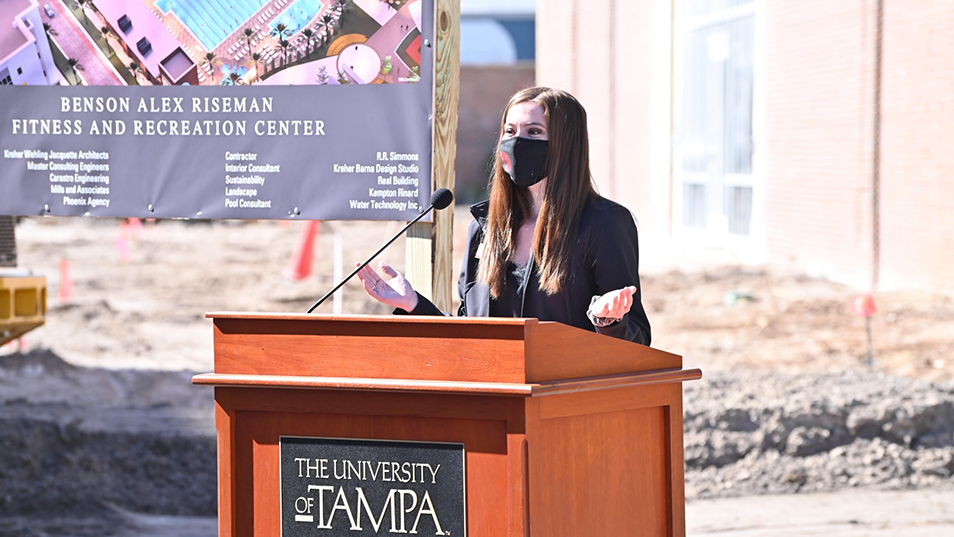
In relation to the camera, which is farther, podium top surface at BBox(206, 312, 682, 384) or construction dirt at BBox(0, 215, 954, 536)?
construction dirt at BBox(0, 215, 954, 536)

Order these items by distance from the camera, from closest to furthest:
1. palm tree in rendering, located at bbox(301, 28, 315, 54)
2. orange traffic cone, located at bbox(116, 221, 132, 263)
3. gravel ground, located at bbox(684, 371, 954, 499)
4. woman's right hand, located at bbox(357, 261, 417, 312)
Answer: woman's right hand, located at bbox(357, 261, 417, 312) < palm tree in rendering, located at bbox(301, 28, 315, 54) < gravel ground, located at bbox(684, 371, 954, 499) < orange traffic cone, located at bbox(116, 221, 132, 263)

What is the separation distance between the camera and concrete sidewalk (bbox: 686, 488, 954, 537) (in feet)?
20.1

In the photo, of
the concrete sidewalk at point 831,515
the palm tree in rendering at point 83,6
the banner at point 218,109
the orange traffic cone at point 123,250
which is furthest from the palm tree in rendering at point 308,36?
the orange traffic cone at point 123,250

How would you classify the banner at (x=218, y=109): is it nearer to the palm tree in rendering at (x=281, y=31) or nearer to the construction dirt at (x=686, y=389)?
the palm tree in rendering at (x=281, y=31)

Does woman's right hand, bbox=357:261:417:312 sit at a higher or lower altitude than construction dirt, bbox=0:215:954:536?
higher

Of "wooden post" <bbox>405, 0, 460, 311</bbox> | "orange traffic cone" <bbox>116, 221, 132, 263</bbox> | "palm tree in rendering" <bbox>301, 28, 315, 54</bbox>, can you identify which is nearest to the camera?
"wooden post" <bbox>405, 0, 460, 311</bbox>

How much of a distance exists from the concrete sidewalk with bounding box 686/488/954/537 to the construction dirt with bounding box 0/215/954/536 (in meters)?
0.19

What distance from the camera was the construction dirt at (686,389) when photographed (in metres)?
7.15

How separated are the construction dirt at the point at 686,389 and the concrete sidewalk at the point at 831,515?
19cm

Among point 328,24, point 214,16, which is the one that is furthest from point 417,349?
point 214,16

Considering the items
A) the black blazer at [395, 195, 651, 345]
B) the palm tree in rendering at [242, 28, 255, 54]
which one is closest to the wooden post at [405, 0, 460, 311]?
the palm tree in rendering at [242, 28, 255, 54]

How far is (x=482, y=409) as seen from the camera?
111 inches

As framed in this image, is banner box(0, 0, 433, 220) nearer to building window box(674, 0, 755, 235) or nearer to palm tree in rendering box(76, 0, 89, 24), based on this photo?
palm tree in rendering box(76, 0, 89, 24)

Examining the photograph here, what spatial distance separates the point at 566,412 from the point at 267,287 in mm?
15363
